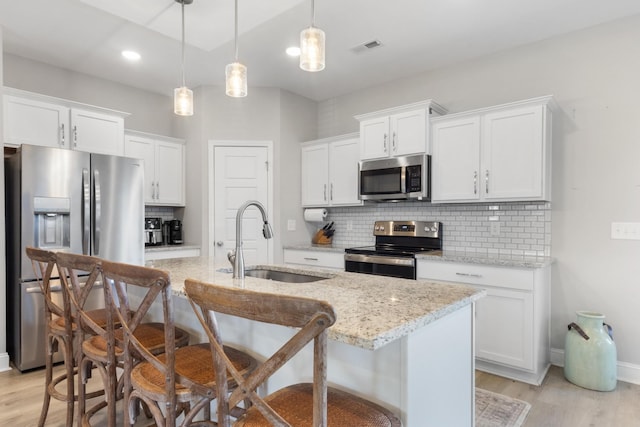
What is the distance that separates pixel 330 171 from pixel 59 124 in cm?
266

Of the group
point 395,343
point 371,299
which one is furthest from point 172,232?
point 395,343

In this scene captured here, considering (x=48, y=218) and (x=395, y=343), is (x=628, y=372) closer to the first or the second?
Result: (x=395, y=343)

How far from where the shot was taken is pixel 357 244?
4.45 meters

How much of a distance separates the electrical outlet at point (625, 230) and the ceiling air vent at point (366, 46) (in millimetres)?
2393

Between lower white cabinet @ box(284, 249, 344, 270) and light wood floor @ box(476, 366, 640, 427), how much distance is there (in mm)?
1629

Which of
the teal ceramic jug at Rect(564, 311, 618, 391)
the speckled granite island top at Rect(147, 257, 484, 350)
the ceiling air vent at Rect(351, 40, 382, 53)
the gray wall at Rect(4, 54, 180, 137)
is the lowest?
the teal ceramic jug at Rect(564, 311, 618, 391)

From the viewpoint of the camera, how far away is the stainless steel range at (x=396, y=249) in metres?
3.32

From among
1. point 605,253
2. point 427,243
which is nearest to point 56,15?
point 427,243

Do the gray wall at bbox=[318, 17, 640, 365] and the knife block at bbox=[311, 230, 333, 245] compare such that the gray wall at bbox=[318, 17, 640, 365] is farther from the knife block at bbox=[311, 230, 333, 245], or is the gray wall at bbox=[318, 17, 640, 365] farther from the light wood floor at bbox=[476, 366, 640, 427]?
the knife block at bbox=[311, 230, 333, 245]

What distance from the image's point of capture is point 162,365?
1234 mm

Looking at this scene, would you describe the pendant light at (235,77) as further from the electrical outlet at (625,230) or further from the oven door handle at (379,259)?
the electrical outlet at (625,230)

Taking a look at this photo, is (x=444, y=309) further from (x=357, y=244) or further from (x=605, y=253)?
(x=357, y=244)

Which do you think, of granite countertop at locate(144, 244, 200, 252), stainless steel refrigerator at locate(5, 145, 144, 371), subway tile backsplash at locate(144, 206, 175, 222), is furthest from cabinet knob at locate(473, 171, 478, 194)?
subway tile backsplash at locate(144, 206, 175, 222)

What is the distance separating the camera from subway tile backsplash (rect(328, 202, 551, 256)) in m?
3.18
